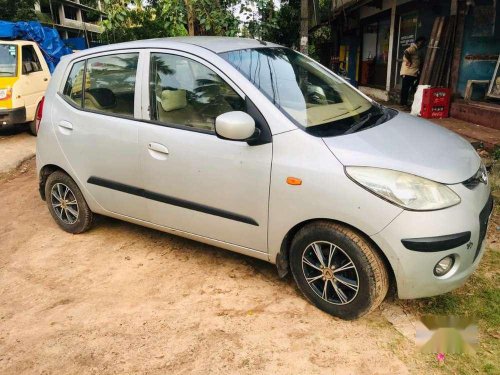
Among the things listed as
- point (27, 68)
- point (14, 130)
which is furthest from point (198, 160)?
point (14, 130)

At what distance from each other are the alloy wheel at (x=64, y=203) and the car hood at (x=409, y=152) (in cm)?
263

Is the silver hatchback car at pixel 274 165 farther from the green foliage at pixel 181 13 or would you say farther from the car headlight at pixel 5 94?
the car headlight at pixel 5 94

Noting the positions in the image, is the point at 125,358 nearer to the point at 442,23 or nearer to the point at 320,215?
the point at 320,215

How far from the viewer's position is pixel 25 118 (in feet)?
28.8

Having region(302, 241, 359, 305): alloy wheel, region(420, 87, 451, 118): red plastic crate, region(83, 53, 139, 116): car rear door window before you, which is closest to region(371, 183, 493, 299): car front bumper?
region(302, 241, 359, 305): alloy wheel

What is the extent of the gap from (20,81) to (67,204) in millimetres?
5835

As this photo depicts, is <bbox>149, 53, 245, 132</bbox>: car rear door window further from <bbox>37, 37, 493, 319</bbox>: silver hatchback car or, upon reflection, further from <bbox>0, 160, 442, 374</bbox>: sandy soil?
<bbox>0, 160, 442, 374</bbox>: sandy soil

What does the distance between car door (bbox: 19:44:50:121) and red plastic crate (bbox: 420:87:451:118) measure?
7733 mm

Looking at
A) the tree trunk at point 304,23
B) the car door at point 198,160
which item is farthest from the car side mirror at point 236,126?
the tree trunk at point 304,23

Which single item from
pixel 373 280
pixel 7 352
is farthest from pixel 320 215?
pixel 7 352

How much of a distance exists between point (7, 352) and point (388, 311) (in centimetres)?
239

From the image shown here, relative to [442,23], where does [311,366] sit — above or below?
below

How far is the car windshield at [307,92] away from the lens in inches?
113

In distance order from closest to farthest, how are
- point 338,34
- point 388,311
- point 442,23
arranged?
point 388,311 → point 442,23 → point 338,34
